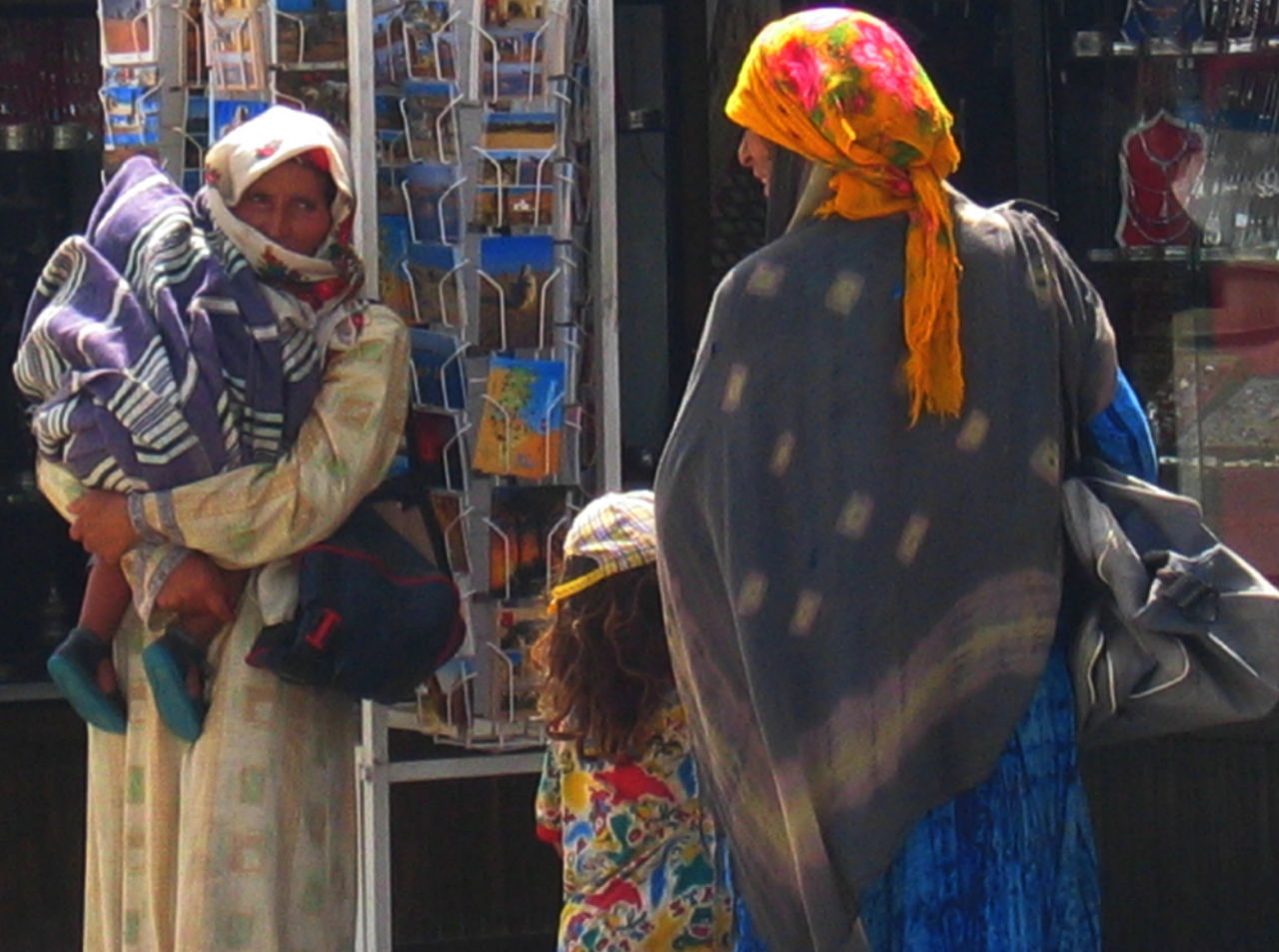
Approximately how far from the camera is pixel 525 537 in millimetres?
A: 4215

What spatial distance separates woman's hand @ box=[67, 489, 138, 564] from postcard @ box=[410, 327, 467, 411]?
2.06 ft

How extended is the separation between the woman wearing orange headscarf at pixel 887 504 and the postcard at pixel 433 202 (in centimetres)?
120

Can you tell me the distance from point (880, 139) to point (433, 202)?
1.36 meters

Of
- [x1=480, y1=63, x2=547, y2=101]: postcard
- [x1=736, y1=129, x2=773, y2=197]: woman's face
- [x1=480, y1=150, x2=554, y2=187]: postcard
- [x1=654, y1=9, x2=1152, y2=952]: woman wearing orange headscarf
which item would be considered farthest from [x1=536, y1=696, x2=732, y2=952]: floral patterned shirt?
[x1=480, y1=63, x2=547, y2=101]: postcard

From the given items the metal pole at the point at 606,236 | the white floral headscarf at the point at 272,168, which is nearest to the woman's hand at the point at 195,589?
the white floral headscarf at the point at 272,168

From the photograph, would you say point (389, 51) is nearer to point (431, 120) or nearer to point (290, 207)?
point (431, 120)

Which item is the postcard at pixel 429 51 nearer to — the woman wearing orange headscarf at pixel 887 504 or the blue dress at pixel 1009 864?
the woman wearing orange headscarf at pixel 887 504

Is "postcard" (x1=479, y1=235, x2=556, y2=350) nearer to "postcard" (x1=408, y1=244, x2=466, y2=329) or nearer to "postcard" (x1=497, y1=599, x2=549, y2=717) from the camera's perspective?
"postcard" (x1=408, y1=244, x2=466, y2=329)

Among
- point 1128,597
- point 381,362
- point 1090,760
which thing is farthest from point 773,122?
point 1090,760

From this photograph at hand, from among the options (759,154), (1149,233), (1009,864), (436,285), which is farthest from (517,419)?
(1149,233)

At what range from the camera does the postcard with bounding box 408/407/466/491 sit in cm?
414

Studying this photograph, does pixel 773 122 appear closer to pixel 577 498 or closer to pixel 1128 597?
pixel 1128 597

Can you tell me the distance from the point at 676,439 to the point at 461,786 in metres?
2.51

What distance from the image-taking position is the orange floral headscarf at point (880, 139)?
2953 mm
